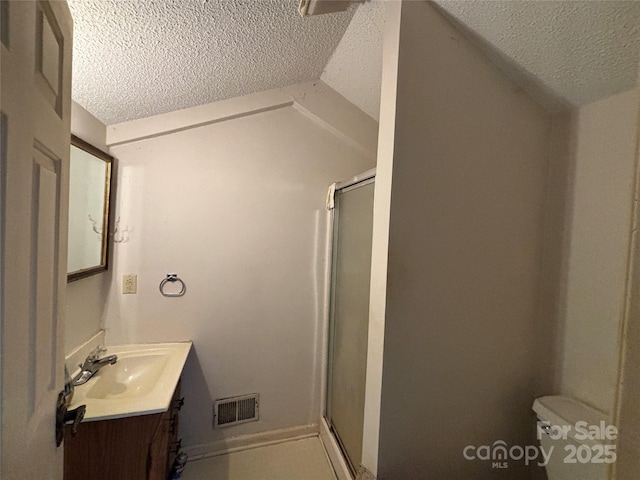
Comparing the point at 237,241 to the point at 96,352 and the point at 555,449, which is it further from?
the point at 555,449

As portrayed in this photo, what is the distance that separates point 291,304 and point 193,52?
1.46m

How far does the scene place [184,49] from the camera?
1.11 m

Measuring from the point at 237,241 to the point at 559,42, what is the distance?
1.67m

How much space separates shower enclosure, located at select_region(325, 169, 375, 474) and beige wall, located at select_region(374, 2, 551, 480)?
49 centimetres

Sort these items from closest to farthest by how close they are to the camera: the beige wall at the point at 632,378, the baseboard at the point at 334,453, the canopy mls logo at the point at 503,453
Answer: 1. the beige wall at the point at 632,378
2. the canopy mls logo at the point at 503,453
3. the baseboard at the point at 334,453

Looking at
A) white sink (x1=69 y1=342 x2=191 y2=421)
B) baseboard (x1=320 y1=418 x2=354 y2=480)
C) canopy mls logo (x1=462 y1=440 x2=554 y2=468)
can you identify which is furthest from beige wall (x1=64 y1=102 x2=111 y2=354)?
canopy mls logo (x1=462 y1=440 x2=554 y2=468)

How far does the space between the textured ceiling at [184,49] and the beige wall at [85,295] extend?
7 centimetres

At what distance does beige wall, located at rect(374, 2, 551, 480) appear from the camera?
2.80 ft

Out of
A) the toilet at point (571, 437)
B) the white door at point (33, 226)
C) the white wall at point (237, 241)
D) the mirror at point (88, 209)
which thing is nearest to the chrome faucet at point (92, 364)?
the white wall at point (237, 241)

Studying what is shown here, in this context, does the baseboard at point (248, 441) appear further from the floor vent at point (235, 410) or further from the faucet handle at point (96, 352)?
the faucet handle at point (96, 352)

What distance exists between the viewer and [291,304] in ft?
6.13

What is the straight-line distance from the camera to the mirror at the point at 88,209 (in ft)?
4.04

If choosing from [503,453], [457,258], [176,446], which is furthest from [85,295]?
[503,453]

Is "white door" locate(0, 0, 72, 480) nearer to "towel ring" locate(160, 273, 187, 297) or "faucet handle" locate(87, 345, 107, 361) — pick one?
"faucet handle" locate(87, 345, 107, 361)
